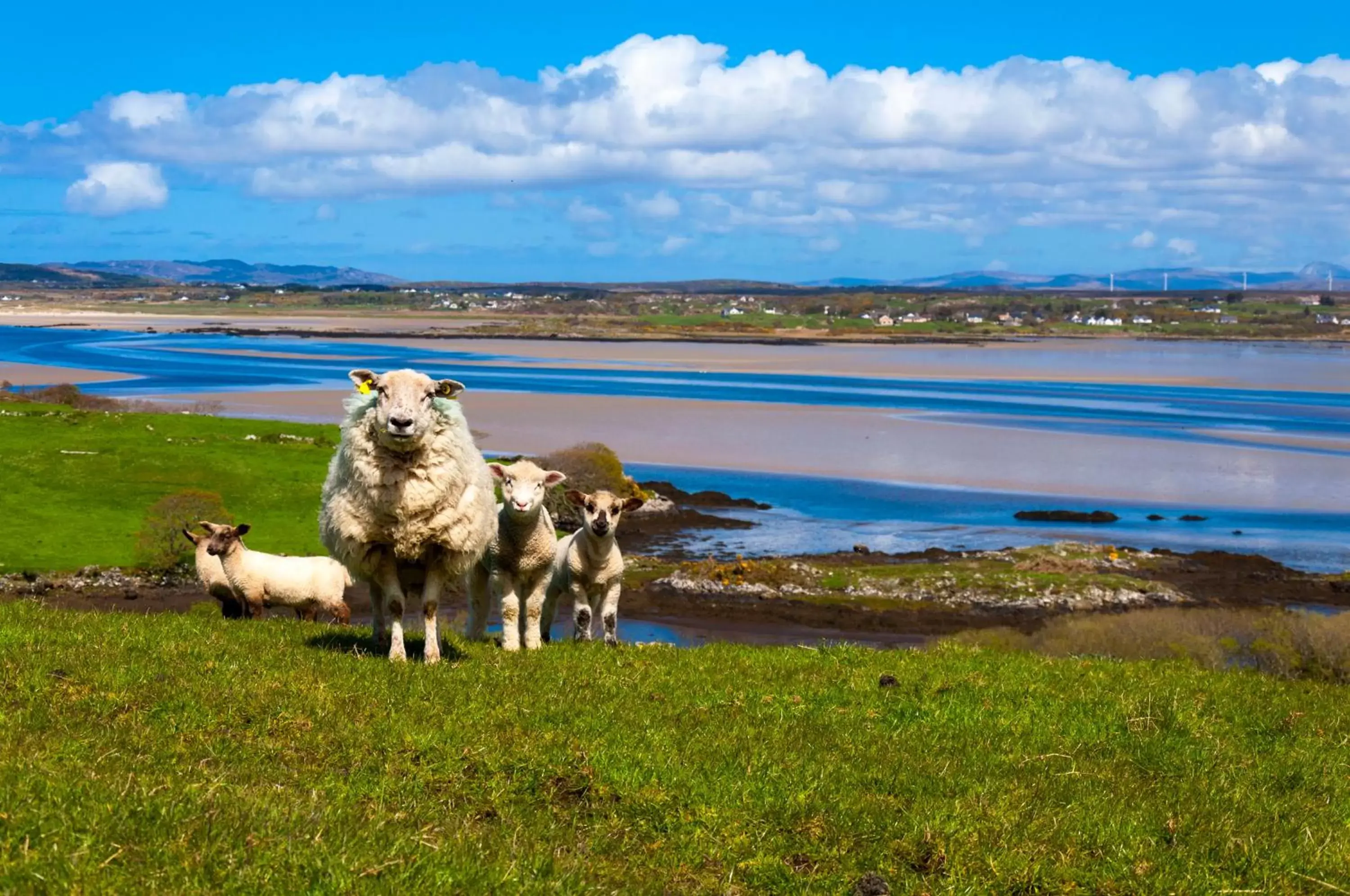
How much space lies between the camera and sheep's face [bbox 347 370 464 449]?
39.1 feet

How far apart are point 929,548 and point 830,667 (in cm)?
2862

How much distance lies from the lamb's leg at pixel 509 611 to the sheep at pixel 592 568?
1.25 meters

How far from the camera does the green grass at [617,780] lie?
20.2 feet

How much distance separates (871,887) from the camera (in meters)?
6.80

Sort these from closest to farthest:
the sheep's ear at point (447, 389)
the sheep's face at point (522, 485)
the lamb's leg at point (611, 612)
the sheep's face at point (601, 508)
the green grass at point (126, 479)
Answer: the sheep's ear at point (447, 389)
the sheep's face at point (522, 485)
the sheep's face at point (601, 508)
the lamb's leg at point (611, 612)
the green grass at point (126, 479)

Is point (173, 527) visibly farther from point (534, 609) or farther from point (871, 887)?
point (871, 887)

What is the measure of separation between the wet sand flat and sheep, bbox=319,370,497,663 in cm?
4271

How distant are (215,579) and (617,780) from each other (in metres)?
14.4

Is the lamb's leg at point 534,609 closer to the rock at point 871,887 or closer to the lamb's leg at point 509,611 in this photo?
the lamb's leg at point 509,611

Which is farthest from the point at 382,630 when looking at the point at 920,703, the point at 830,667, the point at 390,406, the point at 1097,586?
the point at 1097,586

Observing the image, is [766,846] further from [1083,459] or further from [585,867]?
[1083,459]

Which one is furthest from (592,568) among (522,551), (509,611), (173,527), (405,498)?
(173,527)

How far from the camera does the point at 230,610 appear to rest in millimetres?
20203

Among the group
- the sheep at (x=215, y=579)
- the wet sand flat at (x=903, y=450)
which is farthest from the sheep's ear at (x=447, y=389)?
the wet sand flat at (x=903, y=450)
